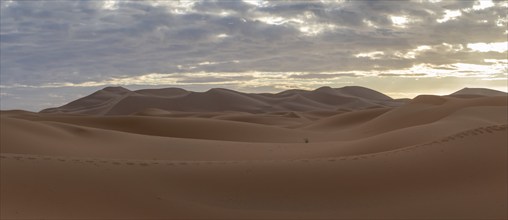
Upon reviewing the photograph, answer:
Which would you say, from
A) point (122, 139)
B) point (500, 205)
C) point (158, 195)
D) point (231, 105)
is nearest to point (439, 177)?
point (500, 205)

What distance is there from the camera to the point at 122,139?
56.5 ft

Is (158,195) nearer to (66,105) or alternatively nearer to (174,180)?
(174,180)

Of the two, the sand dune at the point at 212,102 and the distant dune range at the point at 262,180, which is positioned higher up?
the sand dune at the point at 212,102

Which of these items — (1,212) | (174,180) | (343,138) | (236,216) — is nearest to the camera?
(1,212)

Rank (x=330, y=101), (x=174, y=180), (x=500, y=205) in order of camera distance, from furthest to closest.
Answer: (x=330, y=101) < (x=174, y=180) < (x=500, y=205)

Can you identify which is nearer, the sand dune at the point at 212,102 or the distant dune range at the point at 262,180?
the distant dune range at the point at 262,180

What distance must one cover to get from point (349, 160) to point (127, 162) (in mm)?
4321

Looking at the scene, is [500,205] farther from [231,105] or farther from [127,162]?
[231,105]

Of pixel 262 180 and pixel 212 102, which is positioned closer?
pixel 262 180

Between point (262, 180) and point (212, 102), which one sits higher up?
point (212, 102)

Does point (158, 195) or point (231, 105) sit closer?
point (158, 195)

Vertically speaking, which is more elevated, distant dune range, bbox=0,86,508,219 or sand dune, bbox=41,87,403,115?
sand dune, bbox=41,87,403,115

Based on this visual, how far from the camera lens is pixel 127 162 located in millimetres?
10352

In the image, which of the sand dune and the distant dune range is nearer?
the distant dune range
